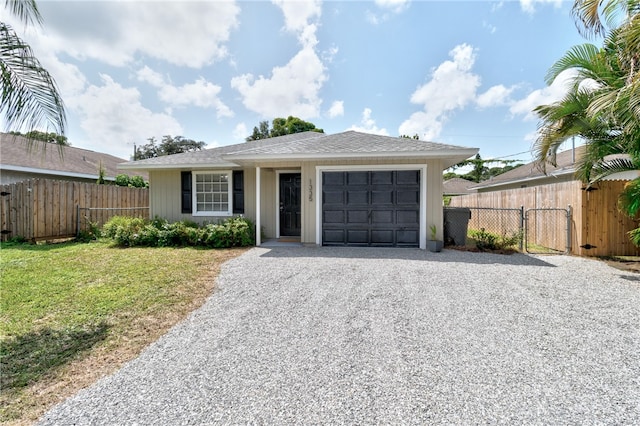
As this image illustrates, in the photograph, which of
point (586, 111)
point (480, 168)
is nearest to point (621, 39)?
point (586, 111)

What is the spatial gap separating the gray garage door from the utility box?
1.12 m

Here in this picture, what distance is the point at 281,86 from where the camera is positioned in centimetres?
1460

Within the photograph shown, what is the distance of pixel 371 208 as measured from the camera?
8.04 m

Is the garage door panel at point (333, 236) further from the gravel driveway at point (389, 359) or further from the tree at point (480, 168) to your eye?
the tree at point (480, 168)

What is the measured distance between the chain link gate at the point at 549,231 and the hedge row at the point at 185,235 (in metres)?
8.04

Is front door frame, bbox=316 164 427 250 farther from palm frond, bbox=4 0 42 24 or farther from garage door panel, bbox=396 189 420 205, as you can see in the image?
palm frond, bbox=4 0 42 24

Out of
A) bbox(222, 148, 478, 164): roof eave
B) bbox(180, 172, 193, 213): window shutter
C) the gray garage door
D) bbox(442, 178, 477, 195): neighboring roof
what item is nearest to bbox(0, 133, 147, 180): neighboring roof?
bbox(180, 172, 193, 213): window shutter

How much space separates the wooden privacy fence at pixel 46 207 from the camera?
889 cm

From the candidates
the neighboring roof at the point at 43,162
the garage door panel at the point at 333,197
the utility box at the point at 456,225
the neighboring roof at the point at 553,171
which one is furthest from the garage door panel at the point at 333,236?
the neighboring roof at the point at 553,171

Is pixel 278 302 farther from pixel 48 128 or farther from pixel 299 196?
pixel 299 196

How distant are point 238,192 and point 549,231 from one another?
9624mm

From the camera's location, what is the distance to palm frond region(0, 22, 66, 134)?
11.5 feet

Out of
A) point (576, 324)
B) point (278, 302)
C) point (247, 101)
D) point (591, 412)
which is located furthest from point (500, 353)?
point (247, 101)

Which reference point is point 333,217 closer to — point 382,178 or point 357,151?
point 382,178
